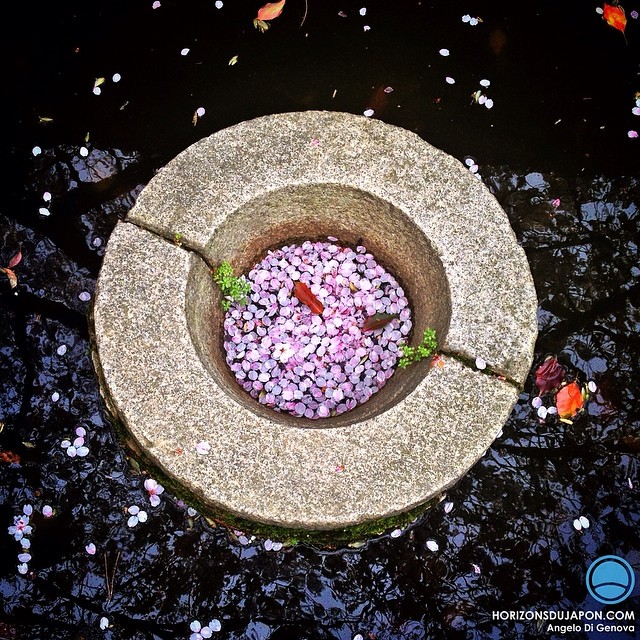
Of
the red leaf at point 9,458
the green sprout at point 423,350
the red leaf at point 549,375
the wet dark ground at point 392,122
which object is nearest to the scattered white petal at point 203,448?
the wet dark ground at point 392,122

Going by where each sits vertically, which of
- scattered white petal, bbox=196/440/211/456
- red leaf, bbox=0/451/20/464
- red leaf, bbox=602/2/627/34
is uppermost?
red leaf, bbox=602/2/627/34

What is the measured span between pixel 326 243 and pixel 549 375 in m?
1.31

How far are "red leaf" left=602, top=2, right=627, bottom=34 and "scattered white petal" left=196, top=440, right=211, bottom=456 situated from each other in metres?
3.54

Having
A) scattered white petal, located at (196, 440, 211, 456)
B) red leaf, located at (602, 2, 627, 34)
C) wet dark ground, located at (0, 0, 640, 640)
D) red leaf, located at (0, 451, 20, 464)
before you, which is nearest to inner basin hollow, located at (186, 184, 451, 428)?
scattered white petal, located at (196, 440, 211, 456)

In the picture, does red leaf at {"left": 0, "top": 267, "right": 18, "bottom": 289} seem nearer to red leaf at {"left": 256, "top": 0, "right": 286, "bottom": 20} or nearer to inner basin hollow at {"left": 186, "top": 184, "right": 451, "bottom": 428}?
inner basin hollow at {"left": 186, "top": 184, "right": 451, "bottom": 428}

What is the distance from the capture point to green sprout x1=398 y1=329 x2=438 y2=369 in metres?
2.57

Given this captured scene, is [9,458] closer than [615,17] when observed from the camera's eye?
Yes

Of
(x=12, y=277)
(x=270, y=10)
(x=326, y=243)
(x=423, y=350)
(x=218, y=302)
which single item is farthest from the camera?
(x=270, y=10)

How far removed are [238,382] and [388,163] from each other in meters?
1.19

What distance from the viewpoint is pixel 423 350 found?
2.57m

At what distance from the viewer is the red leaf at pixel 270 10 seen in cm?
387

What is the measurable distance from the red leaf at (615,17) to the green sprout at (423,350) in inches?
103

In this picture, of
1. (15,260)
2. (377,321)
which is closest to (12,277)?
(15,260)

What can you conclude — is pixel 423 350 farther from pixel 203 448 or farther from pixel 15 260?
pixel 15 260
